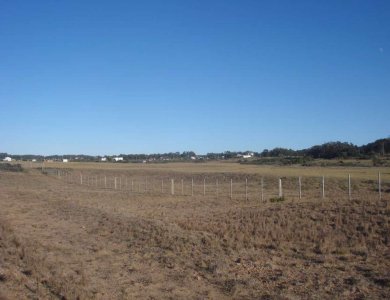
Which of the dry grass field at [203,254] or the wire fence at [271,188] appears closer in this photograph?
the dry grass field at [203,254]

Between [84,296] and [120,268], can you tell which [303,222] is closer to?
[120,268]

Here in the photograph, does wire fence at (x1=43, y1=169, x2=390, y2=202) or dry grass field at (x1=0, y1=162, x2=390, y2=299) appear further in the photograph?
wire fence at (x1=43, y1=169, x2=390, y2=202)

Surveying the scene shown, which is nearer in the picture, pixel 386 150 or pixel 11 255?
pixel 11 255

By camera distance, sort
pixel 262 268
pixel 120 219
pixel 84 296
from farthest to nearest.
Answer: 1. pixel 120 219
2. pixel 262 268
3. pixel 84 296

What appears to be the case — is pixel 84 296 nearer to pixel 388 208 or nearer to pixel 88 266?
pixel 88 266

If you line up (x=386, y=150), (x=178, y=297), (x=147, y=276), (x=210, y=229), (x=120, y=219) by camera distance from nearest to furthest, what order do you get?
(x=178, y=297) < (x=147, y=276) < (x=210, y=229) < (x=120, y=219) < (x=386, y=150)

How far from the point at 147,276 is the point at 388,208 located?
1313 cm

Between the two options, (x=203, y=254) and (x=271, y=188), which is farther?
(x=271, y=188)

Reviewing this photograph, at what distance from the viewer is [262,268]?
14250mm

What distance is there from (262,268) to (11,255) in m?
7.30

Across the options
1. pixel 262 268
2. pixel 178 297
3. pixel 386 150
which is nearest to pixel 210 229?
pixel 262 268

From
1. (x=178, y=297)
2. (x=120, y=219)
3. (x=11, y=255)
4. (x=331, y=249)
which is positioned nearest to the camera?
(x=178, y=297)

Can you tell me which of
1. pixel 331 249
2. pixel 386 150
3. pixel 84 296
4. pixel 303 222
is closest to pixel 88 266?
pixel 84 296

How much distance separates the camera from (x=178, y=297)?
1120cm
